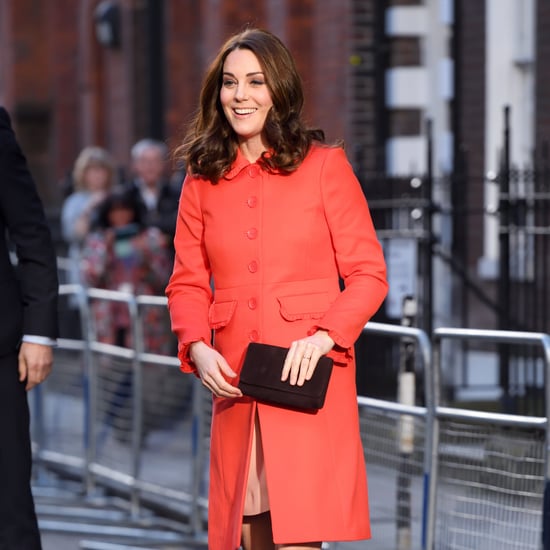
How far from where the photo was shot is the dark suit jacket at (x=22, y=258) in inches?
210

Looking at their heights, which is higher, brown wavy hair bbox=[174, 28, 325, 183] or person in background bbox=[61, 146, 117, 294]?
brown wavy hair bbox=[174, 28, 325, 183]

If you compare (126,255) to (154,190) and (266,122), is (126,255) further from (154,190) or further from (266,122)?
(266,122)

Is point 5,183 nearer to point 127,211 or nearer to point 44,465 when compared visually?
point 44,465

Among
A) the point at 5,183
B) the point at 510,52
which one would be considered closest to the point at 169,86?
the point at 510,52

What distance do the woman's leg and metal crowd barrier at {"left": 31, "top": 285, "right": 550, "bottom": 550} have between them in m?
1.00

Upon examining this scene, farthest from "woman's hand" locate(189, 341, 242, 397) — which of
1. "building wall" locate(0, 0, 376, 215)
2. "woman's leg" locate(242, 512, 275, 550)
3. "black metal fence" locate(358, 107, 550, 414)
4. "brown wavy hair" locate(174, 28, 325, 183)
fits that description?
"black metal fence" locate(358, 107, 550, 414)

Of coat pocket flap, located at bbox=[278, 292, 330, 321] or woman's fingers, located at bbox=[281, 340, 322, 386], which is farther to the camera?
coat pocket flap, located at bbox=[278, 292, 330, 321]

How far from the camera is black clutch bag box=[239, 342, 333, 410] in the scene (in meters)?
4.40

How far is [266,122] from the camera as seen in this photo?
4574 mm

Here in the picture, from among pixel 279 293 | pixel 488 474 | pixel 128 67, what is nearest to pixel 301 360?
pixel 279 293

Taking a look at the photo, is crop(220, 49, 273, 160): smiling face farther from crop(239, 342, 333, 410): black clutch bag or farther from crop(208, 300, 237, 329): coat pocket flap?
crop(239, 342, 333, 410): black clutch bag

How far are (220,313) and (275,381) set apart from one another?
317 mm

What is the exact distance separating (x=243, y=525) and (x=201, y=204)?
88 centimetres

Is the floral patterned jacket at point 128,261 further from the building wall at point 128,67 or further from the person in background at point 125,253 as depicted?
the building wall at point 128,67
